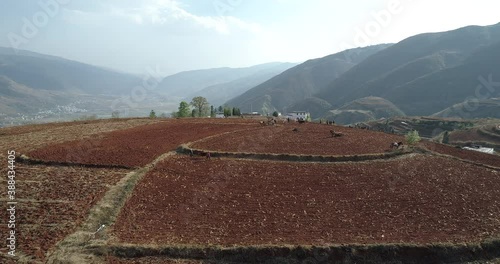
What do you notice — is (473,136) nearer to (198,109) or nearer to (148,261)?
(198,109)

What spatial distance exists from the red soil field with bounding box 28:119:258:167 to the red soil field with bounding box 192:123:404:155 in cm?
419

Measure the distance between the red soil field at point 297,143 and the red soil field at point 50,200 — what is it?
12930 millimetres

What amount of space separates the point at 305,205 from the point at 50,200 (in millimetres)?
16503

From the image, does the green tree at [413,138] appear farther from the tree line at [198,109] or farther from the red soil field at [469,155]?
the tree line at [198,109]

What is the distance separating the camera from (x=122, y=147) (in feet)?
113

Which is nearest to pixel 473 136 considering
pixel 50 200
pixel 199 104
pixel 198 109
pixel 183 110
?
pixel 199 104

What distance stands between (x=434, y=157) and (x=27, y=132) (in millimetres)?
50457

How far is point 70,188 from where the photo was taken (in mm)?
23031

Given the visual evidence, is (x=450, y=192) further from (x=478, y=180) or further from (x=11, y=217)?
(x=11, y=217)

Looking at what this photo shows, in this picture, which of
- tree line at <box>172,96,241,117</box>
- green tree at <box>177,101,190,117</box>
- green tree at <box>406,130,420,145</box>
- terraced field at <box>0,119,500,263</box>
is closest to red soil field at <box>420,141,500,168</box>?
terraced field at <box>0,119,500,263</box>

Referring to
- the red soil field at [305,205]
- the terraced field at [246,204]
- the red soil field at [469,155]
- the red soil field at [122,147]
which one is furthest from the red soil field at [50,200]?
the red soil field at [469,155]

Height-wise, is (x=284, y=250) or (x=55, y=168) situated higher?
(x=55, y=168)

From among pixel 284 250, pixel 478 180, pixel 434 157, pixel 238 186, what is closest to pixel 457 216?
pixel 478 180

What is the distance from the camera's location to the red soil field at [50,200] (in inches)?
661
